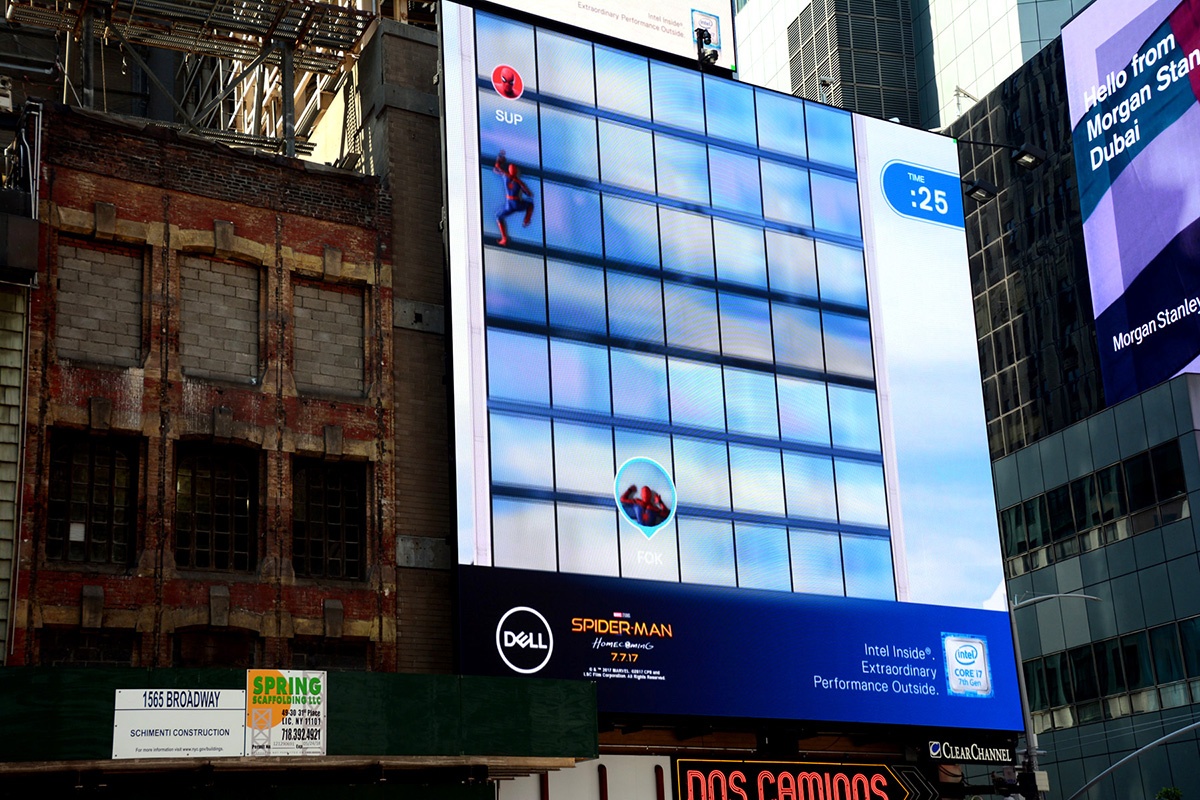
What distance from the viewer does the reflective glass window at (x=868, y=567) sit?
35.3m

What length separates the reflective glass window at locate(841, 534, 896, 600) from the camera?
116ft

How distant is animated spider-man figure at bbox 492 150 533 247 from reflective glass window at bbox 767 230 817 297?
648 centimetres

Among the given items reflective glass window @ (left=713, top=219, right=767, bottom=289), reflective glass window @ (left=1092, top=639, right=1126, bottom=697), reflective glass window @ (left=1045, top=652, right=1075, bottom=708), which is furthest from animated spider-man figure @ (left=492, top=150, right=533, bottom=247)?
reflective glass window @ (left=1045, top=652, right=1075, bottom=708)

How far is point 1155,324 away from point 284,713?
4479 cm

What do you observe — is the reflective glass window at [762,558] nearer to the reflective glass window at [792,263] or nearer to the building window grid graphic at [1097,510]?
the reflective glass window at [792,263]

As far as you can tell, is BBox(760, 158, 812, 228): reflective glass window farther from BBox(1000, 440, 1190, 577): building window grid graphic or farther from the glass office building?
BBox(1000, 440, 1190, 577): building window grid graphic

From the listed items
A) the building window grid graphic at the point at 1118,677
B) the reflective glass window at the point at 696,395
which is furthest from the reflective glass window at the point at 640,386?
the building window grid graphic at the point at 1118,677

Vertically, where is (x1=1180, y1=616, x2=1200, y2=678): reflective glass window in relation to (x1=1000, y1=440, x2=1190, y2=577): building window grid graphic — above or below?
below

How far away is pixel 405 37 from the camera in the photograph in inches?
1388

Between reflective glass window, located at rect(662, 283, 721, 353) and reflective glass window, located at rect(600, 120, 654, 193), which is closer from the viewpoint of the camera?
reflective glass window, located at rect(662, 283, 721, 353)

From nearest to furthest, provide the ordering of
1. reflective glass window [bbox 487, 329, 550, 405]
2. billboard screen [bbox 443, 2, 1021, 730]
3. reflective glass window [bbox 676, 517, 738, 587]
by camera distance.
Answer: billboard screen [bbox 443, 2, 1021, 730] → reflective glass window [bbox 487, 329, 550, 405] → reflective glass window [bbox 676, 517, 738, 587]

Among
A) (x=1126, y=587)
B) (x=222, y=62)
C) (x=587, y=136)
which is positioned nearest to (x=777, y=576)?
(x=587, y=136)

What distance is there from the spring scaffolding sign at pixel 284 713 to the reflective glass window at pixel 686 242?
13.8 metres

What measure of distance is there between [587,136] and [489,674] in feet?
41.3
